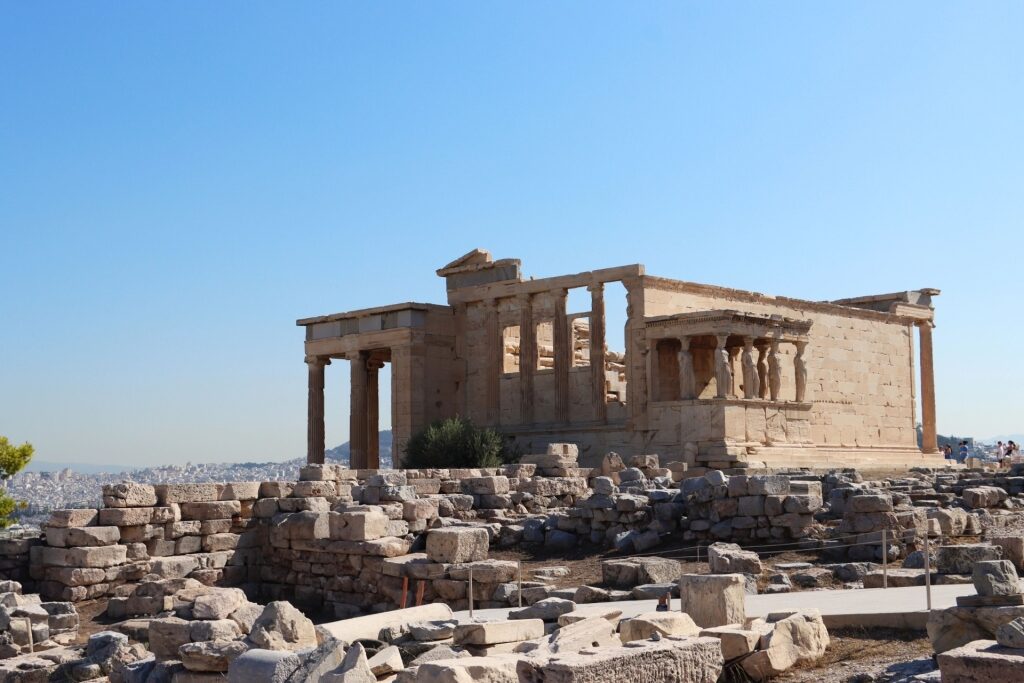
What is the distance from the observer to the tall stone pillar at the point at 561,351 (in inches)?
1187

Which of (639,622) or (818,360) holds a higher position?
(818,360)

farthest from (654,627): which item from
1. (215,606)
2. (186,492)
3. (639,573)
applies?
(186,492)

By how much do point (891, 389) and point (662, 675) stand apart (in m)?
29.3

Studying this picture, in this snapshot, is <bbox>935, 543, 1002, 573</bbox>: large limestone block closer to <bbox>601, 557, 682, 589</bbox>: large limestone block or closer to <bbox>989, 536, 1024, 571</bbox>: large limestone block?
<bbox>989, 536, 1024, 571</bbox>: large limestone block

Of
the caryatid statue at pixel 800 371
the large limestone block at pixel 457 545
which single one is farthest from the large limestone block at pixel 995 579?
the caryatid statue at pixel 800 371

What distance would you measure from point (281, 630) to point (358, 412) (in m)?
24.2

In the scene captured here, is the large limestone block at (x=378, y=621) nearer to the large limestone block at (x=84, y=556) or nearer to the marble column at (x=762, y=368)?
the large limestone block at (x=84, y=556)

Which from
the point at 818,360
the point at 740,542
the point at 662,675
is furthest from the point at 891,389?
the point at 662,675

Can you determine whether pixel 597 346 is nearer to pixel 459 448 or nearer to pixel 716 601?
pixel 459 448

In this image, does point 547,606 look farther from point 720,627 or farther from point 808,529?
point 808,529

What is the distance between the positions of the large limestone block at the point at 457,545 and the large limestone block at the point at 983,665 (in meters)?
7.57

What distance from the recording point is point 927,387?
36.6m

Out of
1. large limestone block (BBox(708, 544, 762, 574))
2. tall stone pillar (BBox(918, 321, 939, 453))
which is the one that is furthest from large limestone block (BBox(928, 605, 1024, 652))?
tall stone pillar (BBox(918, 321, 939, 453))

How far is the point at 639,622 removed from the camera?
8547 millimetres
